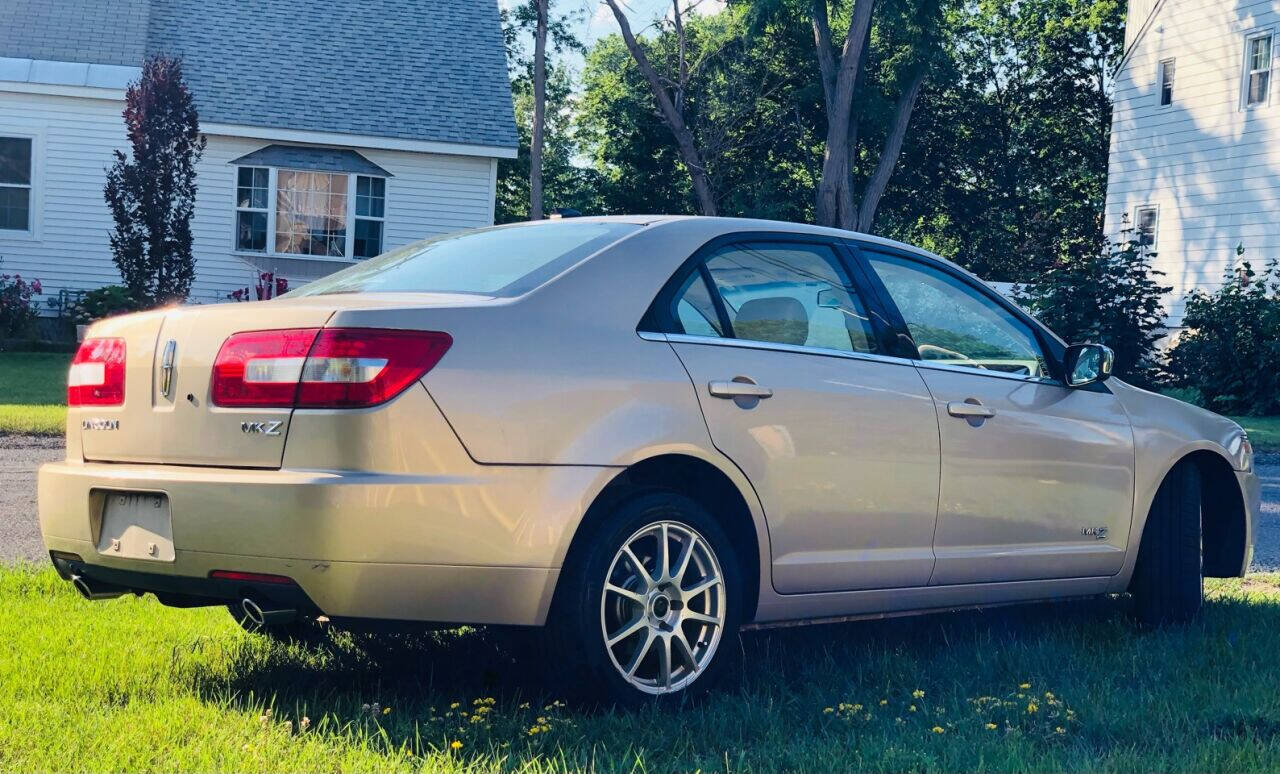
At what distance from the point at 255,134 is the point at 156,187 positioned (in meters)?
3.83

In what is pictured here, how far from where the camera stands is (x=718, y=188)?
122ft

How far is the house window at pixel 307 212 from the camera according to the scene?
25.9 m

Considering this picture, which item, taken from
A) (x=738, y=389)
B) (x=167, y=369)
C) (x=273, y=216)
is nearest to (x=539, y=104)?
(x=273, y=216)

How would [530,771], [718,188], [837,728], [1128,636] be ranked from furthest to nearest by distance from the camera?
[718,188]
[1128,636]
[837,728]
[530,771]

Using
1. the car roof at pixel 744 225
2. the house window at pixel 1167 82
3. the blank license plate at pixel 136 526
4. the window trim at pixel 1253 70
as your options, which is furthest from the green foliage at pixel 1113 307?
the blank license plate at pixel 136 526

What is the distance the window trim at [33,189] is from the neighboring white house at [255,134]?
0.08 ft

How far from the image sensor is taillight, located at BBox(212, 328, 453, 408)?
3.98 meters

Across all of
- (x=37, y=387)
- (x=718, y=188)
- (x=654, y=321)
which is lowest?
(x=37, y=387)

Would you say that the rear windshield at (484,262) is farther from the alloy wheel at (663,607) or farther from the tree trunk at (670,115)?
the tree trunk at (670,115)

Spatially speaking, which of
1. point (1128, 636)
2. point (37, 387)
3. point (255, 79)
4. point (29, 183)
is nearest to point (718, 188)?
point (255, 79)

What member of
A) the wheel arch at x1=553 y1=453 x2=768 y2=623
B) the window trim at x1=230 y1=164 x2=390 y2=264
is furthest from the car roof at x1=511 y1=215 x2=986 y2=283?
the window trim at x1=230 y1=164 x2=390 y2=264

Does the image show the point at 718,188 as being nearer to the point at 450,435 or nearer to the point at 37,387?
the point at 37,387

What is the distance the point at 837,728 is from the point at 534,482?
118cm

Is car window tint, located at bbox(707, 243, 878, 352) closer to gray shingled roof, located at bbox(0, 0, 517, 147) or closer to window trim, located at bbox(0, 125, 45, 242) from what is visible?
gray shingled roof, located at bbox(0, 0, 517, 147)
